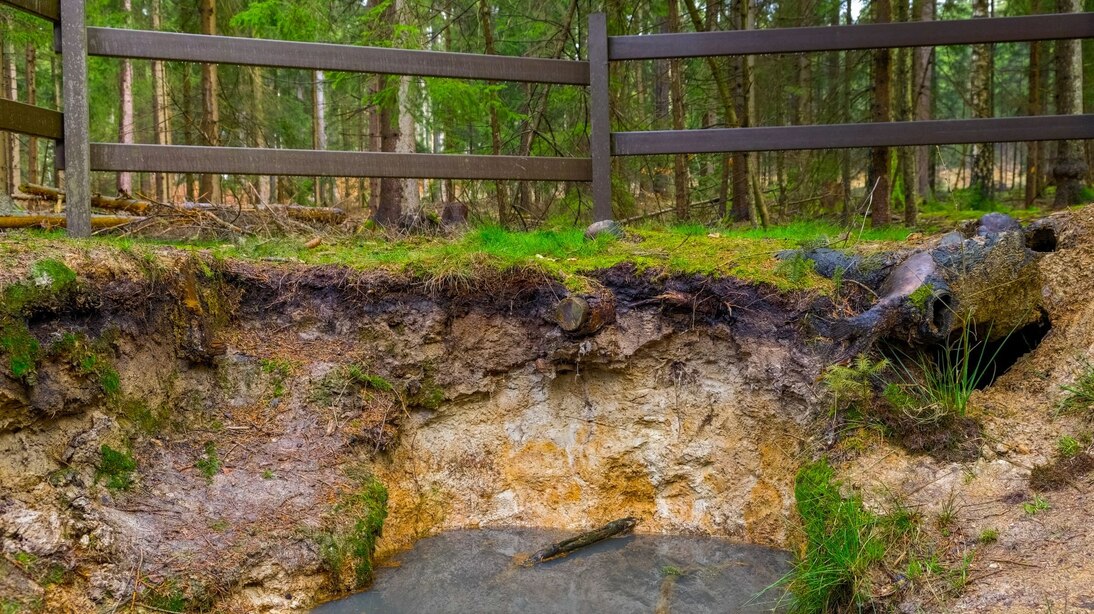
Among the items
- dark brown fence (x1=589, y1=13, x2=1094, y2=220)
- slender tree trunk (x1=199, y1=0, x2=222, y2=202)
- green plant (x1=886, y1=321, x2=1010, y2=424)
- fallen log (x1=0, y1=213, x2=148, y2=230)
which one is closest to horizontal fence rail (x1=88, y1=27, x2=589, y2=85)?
dark brown fence (x1=589, y1=13, x2=1094, y2=220)

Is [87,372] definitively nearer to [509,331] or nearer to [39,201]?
[509,331]

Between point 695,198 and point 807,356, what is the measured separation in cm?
1130

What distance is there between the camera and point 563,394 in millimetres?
5191

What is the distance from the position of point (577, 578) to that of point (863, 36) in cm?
499

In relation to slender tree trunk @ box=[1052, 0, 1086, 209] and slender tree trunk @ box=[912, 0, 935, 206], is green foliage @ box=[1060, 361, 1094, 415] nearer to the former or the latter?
slender tree trunk @ box=[1052, 0, 1086, 209]

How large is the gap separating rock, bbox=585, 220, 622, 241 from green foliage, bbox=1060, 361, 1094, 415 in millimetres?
3217

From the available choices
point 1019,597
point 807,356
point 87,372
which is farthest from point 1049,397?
point 87,372

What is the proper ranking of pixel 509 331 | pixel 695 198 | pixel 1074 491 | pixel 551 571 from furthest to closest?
1. pixel 695 198
2. pixel 509 331
3. pixel 551 571
4. pixel 1074 491

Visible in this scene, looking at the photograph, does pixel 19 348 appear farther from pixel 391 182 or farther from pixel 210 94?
pixel 210 94

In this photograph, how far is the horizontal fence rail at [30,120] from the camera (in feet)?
15.4

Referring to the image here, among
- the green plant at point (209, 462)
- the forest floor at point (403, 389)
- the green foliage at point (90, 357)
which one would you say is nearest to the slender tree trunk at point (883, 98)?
the forest floor at point (403, 389)

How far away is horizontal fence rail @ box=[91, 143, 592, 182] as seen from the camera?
543 cm

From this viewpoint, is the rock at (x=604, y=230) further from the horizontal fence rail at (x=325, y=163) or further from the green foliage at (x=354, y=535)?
the green foliage at (x=354, y=535)

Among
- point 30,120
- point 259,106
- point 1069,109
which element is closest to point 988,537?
point 30,120
